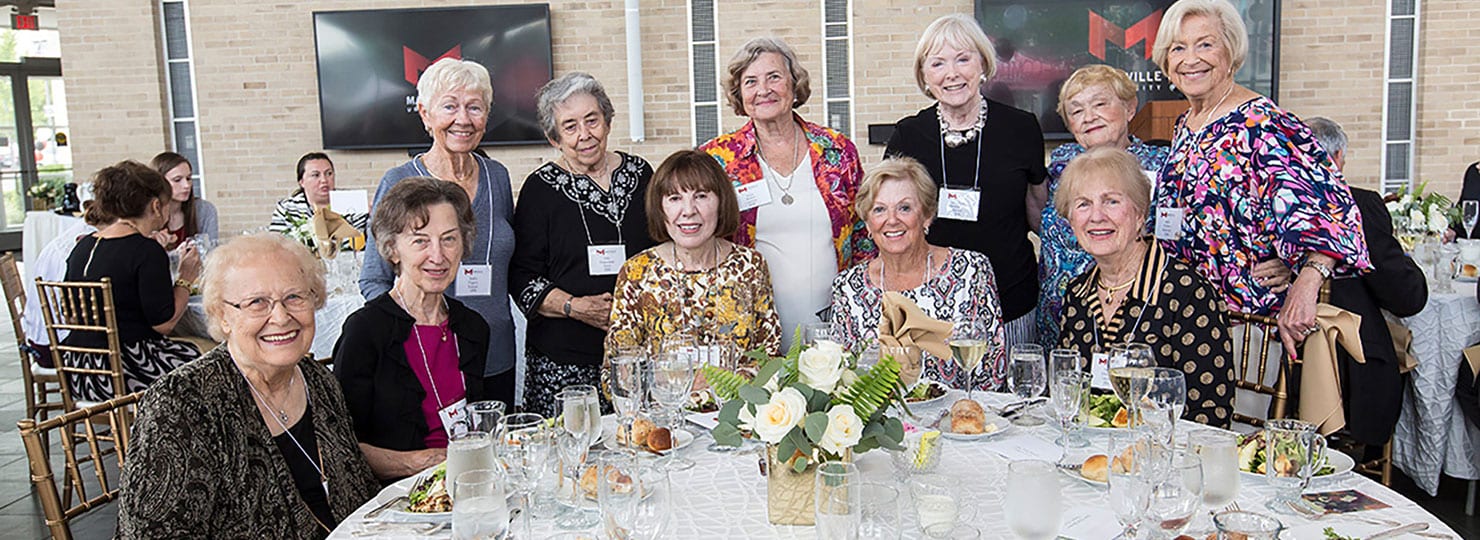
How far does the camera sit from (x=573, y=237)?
3455 millimetres

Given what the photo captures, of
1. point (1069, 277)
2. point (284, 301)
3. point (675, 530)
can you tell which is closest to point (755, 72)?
point (1069, 277)

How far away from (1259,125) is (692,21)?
5861 mm

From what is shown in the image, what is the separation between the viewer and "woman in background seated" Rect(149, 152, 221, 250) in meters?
6.62

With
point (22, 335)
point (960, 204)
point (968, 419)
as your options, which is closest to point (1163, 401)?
point (968, 419)

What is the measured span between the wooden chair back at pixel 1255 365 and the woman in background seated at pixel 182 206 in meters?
5.94

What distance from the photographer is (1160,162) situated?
12.2ft

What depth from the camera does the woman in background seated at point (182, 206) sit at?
6.62m

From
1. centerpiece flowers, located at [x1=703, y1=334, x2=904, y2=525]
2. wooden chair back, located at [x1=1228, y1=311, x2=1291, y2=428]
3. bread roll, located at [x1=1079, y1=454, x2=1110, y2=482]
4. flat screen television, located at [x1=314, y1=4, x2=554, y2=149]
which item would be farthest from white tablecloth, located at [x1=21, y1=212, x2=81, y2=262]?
bread roll, located at [x1=1079, y1=454, x2=1110, y2=482]

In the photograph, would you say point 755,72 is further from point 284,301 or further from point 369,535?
point 369,535

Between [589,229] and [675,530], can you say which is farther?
[589,229]

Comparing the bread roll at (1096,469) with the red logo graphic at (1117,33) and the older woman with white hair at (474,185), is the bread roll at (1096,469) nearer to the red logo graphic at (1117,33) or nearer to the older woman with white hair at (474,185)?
the older woman with white hair at (474,185)

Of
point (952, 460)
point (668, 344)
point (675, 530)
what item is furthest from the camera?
point (668, 344)

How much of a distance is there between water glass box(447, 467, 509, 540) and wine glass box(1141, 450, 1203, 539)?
998 mm

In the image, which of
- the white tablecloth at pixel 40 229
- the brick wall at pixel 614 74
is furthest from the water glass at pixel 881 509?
the white tablecloth at pixel 40 229
